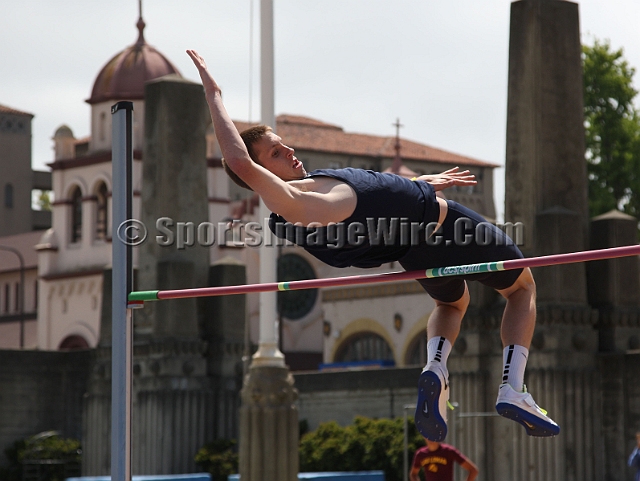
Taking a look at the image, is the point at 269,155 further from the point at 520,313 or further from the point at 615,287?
the point at 615,287

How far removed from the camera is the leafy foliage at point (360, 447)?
21.0 m

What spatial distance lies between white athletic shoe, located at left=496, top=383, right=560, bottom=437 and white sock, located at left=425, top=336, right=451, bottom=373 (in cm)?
45

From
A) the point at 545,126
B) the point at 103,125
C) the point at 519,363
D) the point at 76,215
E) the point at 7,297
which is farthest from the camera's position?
the point at 7,297

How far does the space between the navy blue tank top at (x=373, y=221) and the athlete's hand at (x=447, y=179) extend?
0.24 meters

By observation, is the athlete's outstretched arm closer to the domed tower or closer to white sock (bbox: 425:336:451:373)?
white sock (bbox: 425:336:451:373)

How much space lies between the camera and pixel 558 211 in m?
17.9

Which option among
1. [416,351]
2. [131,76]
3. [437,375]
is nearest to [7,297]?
[131,76]

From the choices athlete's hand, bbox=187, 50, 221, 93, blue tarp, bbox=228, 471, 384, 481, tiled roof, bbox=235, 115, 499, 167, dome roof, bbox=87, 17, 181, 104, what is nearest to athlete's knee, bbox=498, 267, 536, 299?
athlete's hand, bbox=187, 50, 221, 93

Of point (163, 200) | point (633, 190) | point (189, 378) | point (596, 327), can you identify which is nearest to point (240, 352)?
point (189, 378)

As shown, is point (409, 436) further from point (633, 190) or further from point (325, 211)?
point (633, 190)

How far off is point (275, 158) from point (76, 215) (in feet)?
159

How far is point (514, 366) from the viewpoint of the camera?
6723 millimetres

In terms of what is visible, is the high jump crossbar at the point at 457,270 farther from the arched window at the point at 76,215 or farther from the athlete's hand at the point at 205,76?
the arched window at the point at 76,215

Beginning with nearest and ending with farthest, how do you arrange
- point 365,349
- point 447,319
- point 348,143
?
point 447,319
point 365,349
point 348,143
